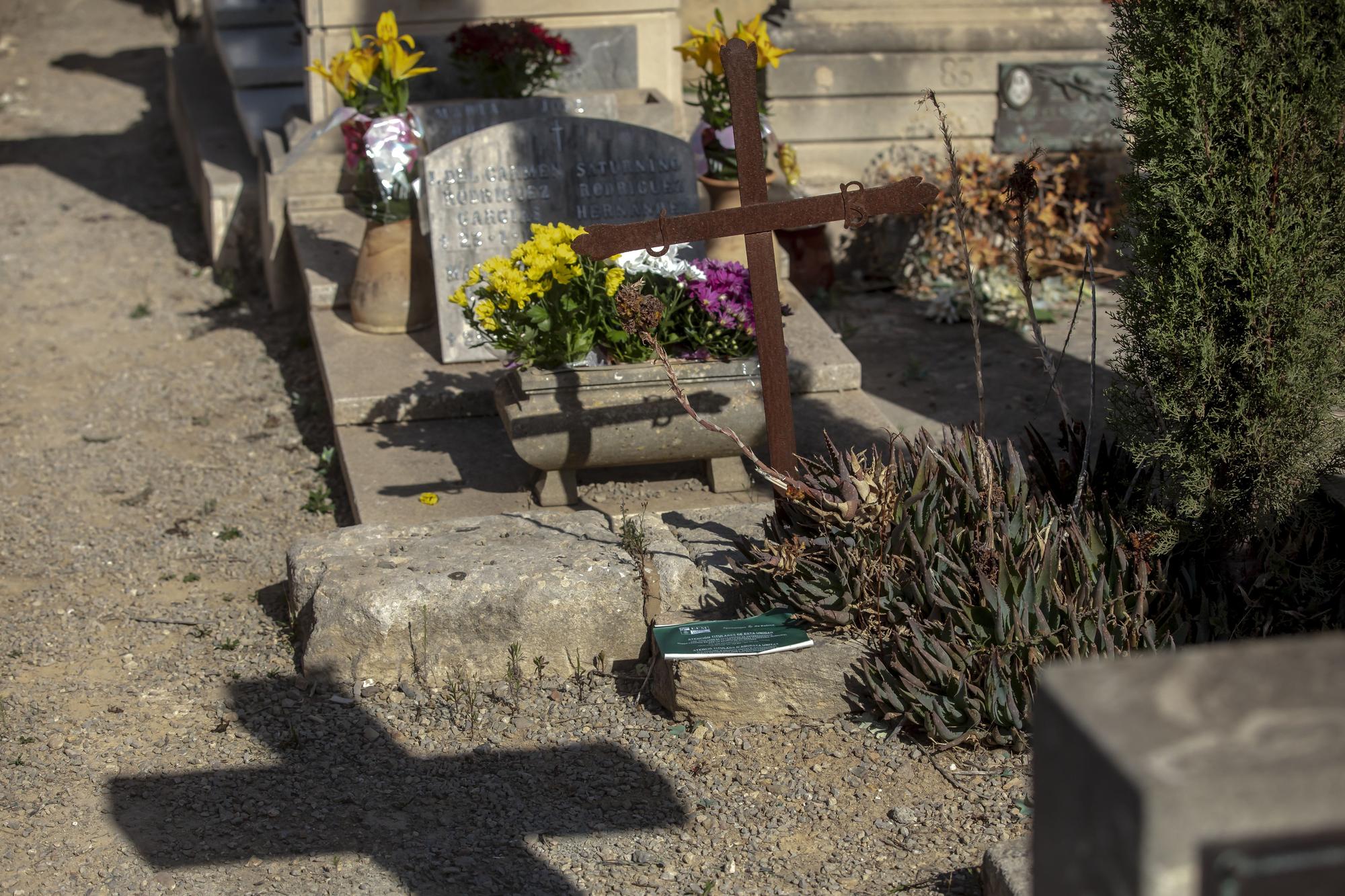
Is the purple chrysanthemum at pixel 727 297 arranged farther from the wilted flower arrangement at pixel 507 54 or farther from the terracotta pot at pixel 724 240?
the wilted flower arrangement at pixel 507 54

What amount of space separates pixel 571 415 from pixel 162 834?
1.79 metres

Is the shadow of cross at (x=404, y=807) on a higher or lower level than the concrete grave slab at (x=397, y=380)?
lower

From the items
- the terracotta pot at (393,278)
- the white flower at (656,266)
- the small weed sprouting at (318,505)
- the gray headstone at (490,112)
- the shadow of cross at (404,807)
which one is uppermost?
the gray headstone at (490,112)

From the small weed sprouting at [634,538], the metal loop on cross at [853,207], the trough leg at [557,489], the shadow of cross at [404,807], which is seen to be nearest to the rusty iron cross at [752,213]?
the metal loop on cross at [853,207]

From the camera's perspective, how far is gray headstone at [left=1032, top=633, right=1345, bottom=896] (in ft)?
4.50

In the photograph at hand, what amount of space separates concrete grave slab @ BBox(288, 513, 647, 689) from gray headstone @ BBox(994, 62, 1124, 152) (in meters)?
5.02

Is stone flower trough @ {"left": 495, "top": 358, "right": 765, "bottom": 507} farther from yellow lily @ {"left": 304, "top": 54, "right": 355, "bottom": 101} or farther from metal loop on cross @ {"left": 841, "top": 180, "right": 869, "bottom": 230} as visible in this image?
yellow lily @ {"left": 304, "top": 54, "right": 355, "bottom": 101}

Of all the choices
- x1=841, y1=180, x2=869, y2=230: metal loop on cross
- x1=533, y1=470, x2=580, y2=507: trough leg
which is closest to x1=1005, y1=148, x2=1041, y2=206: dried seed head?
x1=841, y1=180, x2=869, y2=230: metal loop on cross

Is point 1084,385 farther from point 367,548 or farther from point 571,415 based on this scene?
point 367,548

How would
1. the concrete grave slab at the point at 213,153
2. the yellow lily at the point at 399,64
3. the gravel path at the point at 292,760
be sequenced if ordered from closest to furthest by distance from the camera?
1. the gravel path at the point at 292,760
2. the yellow lily at the point at 399,64
3. the concrete grave slab at the point at 213,153

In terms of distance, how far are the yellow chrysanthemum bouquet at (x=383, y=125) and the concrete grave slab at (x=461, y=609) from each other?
2.42 metres

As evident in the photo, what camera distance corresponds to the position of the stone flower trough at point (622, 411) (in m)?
4.43

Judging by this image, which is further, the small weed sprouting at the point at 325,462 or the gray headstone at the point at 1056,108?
the gray headstone at the point at 1056,108

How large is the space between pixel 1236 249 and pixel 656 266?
194 centimetres
